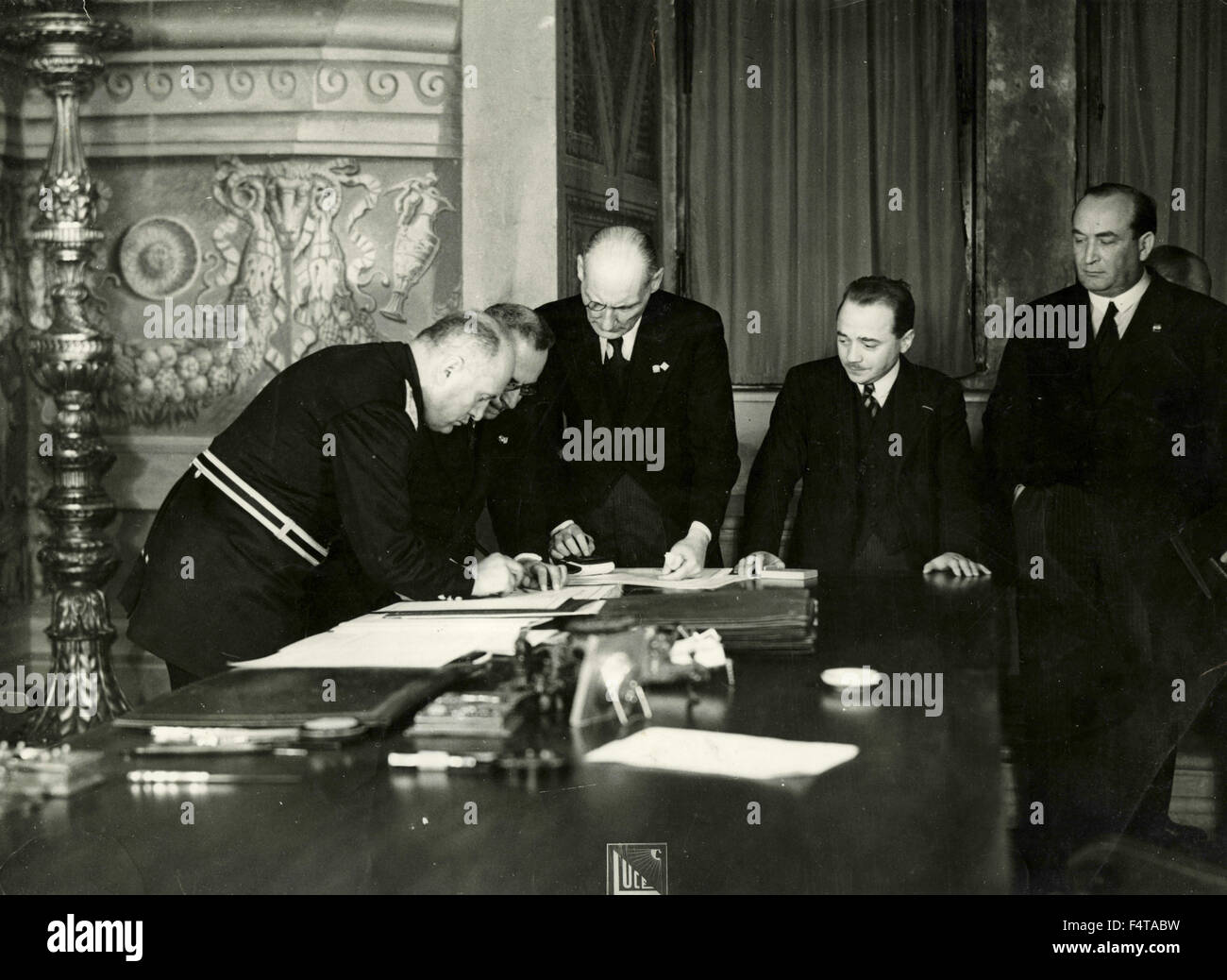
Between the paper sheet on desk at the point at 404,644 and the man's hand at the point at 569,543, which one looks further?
the man's hand at the point at 569,543

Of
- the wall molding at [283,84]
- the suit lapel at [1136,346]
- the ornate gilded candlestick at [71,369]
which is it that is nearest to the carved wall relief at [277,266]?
the wall molding at [283,84]

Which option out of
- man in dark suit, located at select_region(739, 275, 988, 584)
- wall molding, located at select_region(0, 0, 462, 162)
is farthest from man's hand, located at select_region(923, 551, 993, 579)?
wall molding, located at select_region(0, 0, 462, 162)

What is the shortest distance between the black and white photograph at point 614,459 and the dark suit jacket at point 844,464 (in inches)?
0.6

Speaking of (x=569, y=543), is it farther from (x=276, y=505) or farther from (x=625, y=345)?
(x=276, y=505)

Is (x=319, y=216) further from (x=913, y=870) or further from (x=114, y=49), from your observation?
(x=913, y=870)

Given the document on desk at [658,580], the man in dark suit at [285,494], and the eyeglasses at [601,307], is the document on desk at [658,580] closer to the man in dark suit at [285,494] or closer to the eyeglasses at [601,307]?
the man in dark suit at [285,494]

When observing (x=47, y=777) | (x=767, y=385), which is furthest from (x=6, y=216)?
(x=47, y=777)

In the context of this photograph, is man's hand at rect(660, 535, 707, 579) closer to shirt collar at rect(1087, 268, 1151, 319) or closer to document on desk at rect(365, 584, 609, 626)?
document on desk at rect(365, 584, 609, 626)

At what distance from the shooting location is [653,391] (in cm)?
379

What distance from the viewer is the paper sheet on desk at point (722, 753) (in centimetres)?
165

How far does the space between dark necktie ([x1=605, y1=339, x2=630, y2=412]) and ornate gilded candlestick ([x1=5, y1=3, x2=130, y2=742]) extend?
162 cm

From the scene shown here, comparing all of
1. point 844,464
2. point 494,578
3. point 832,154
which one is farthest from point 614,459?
point 832,154

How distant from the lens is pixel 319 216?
4.60m

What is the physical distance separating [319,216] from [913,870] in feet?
12.2
